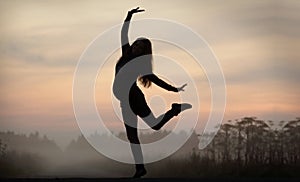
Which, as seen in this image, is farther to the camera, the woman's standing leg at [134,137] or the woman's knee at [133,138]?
the woman's knee at [133,138]

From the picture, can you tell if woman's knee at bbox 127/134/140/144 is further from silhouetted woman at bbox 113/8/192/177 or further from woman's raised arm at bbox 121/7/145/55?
woman's raised arm at bbox 121/7/145/55

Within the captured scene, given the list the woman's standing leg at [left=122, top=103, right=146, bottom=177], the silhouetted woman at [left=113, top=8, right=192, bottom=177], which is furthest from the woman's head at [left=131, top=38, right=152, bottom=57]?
the woman's standing leg at [left=122, top=103, right=146, bottom=177]

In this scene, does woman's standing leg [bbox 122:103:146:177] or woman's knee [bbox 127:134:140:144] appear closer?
woman's standing leg [bbox 122:103:146:177]

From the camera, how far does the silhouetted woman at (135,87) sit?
9039 millimetres

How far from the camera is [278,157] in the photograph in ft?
33.8

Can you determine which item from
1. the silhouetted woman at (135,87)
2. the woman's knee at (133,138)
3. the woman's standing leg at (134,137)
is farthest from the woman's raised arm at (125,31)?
the woman's knee at (133,138)

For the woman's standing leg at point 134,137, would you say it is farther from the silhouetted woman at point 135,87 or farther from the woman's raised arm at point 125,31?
the woman's raised arm at point 125,31

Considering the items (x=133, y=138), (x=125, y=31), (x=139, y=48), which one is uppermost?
(x=125, y=31)

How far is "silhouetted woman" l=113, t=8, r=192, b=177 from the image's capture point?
9039 millimetres

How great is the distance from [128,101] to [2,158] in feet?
9.48

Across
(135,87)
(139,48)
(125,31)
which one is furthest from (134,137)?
(125,31)

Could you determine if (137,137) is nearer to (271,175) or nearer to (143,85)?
(143,85)

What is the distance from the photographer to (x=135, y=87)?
9086mm

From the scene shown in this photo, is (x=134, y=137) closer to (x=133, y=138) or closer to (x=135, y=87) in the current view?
(x=133, y=138)
